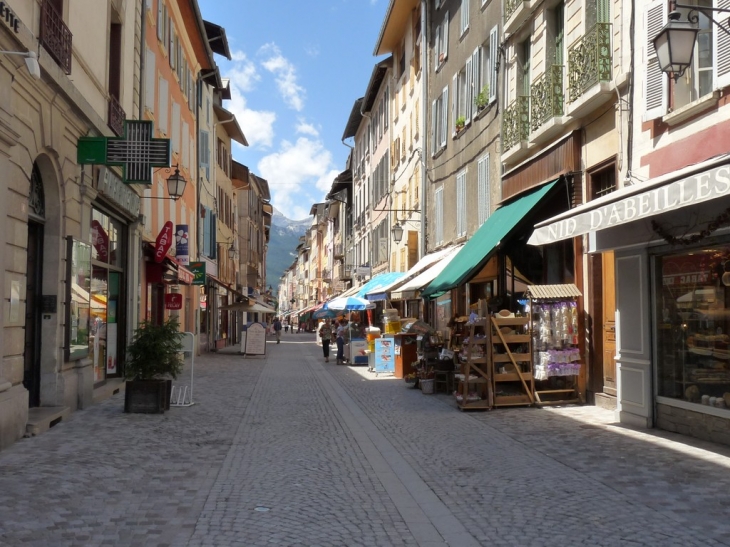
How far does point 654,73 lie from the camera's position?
31.8 feet

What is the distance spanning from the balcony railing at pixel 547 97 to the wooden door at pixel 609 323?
2.92m

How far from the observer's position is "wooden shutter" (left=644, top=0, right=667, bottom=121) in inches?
374

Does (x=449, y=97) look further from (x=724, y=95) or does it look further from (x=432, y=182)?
(x=724, y=95)

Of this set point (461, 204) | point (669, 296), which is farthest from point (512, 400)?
point (461, 204)

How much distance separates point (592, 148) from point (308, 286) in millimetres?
90206

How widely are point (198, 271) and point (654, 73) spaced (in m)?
18.3

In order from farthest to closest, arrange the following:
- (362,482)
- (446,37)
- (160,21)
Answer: (446,37)
(160,21)
(362,482)

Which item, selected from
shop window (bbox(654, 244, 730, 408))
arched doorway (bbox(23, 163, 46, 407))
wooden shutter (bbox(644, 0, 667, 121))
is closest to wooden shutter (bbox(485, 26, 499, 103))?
wooden shutter (bbox(644, 0, 667, 121))

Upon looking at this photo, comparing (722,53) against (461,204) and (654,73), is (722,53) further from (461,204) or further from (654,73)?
(461,204)

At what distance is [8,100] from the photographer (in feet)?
27.9

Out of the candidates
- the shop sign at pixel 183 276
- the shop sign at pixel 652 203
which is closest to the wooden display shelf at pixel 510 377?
the shop sign at pixel 652 203

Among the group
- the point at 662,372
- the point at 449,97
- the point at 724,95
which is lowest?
the point at 662,372

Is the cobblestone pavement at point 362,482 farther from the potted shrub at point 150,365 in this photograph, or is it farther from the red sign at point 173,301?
the red sign at point 173,301

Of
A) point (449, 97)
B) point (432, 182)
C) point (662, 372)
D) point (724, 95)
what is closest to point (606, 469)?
point (662, 372)
